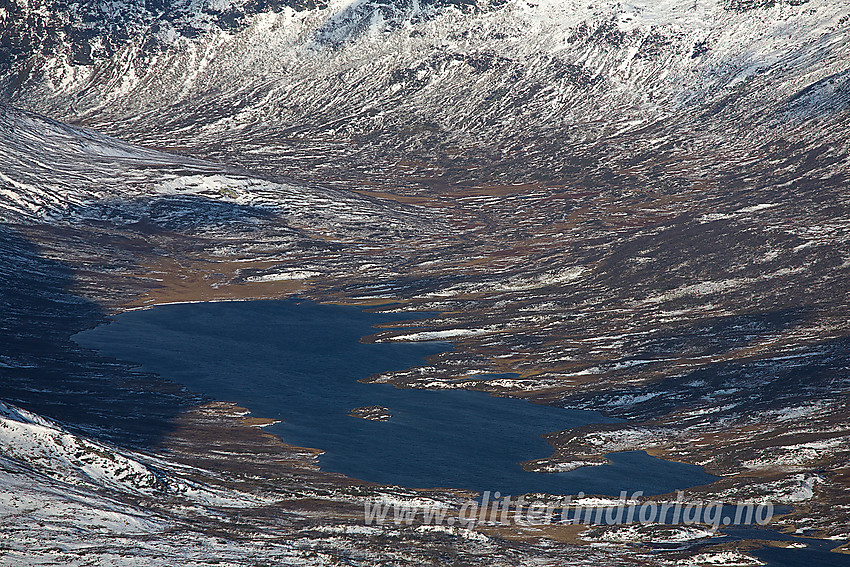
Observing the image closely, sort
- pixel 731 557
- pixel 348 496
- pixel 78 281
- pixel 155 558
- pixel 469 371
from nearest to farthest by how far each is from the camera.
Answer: pixel 155 558
pixel 731 557
pixel 348 496
pixel 469 371
pixel 78 281

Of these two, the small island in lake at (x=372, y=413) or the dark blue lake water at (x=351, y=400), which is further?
the small island in lake at (x=372, y=413)

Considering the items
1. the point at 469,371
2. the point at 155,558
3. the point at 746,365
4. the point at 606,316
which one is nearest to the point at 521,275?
the point at 606,316

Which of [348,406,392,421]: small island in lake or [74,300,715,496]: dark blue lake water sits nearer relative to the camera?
[74,300,715,496]: dark blue lake water

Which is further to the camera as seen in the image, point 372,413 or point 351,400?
point 351,400

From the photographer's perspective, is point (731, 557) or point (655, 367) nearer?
point (731, 557)

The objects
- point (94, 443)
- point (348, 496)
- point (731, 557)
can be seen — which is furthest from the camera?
point (348, 496)

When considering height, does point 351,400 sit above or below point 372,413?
above

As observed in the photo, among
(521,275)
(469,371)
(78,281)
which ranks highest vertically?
(521,275)

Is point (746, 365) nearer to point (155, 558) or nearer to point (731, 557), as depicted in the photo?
point (731, 557)
